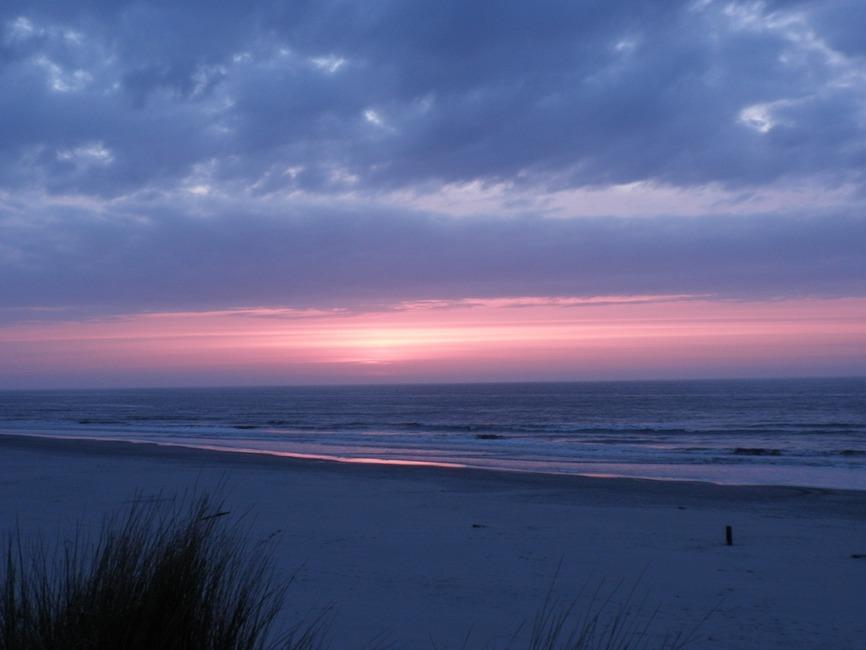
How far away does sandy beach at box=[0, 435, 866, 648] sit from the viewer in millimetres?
7133

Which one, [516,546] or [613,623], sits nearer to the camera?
[613,623]

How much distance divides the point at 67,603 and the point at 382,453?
2688cm

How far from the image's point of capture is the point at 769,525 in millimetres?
12461

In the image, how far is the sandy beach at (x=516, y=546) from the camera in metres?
7.13

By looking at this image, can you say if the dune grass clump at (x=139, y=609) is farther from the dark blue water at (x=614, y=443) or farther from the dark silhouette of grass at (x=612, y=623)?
the dark blue water at (x=614, y=443)

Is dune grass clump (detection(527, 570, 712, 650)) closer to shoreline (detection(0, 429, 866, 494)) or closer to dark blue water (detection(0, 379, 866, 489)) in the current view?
shoreline (detection(0, 429, 866, 494))

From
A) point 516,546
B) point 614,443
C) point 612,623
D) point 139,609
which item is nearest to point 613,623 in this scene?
point 612,623

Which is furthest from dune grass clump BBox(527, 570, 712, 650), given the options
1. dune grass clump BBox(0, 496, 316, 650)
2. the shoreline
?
the shoreline

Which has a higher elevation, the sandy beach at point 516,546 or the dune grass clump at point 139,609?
the dune grass clump at point 139,609

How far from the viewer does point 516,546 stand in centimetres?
1051

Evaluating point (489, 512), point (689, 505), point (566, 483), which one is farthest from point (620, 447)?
point (489, 512)

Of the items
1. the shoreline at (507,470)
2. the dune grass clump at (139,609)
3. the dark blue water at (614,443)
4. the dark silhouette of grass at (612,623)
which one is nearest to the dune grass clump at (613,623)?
the dark silhouette of grass at (612,623)

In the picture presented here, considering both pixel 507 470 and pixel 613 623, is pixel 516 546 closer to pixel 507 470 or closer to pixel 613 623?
pixel 613 623

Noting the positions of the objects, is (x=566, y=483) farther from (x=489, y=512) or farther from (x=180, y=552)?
(x=180, y=552)
